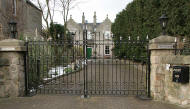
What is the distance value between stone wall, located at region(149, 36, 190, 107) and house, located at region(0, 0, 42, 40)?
684cm

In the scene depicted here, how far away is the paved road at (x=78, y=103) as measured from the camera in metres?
3.78

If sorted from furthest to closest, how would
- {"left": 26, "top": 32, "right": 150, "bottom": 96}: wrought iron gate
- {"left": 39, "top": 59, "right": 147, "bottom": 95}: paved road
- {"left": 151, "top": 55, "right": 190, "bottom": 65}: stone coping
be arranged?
1. {"left": 39, "top": 59, "right": 147, "bottom": 95}: paved road
2. {"left": 26, "top": 32, "right": 150, "bottom": 96}: wrought iron gate
3. {"left": 151, "top": 55, "right": 190, "bottom": 65}: stone coping

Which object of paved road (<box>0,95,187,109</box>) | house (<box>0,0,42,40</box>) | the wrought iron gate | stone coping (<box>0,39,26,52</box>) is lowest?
paved road (<box>0,95,187,109</box>)

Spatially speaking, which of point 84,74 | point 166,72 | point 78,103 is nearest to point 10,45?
point 84,74

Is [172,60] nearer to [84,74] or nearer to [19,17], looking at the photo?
[84,74]

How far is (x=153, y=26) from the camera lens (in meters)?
8.16

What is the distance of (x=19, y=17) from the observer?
13391 mm

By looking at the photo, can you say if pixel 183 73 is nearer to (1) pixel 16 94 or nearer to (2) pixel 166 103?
(2) pixel 166 103

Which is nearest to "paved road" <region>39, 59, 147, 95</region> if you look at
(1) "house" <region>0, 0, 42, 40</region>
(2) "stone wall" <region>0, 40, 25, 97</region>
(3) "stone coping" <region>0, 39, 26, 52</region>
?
(2) "stone wall" <region>0, 40, 25, 97</region>

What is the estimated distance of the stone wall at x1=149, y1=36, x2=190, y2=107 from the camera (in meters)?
3.80

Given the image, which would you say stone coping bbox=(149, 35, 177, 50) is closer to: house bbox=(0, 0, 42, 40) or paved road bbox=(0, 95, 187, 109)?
paved road bbox=(0, 95, 187, 109)

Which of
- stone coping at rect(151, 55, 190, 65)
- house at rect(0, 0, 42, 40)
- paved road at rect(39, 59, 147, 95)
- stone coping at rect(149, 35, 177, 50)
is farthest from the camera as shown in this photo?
house at rect(0, 0, 42, 40)

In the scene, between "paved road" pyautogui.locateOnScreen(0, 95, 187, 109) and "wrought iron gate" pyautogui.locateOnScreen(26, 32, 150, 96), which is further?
"wrought iron gate" pyautogui.locateOnScreen(26, 32, 150, 96)

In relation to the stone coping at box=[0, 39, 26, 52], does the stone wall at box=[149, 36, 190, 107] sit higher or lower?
lower
